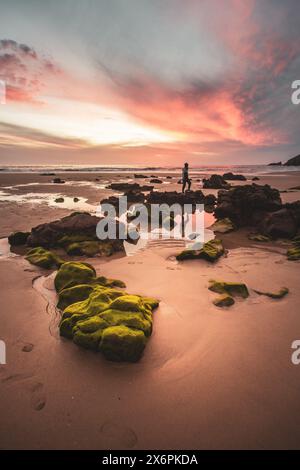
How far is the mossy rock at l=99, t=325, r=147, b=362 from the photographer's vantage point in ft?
9.57

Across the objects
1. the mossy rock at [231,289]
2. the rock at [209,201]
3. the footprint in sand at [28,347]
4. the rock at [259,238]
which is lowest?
the footprint in sand at [28,347]

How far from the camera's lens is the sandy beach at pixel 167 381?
2.21m

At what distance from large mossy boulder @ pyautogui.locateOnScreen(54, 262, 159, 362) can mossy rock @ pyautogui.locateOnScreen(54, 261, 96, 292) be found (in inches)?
1.9

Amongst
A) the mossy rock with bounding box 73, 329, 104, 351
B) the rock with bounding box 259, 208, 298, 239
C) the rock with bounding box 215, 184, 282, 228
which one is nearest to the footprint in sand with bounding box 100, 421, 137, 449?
the mossy rock with bounding box 73, 329, 104, 351

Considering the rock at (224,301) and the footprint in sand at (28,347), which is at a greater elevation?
the rock at (224,301)

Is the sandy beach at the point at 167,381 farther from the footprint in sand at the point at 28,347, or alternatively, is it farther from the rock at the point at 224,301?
the rock at the point at 224,301

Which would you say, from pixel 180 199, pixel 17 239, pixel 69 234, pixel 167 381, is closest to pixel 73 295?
pixel 167 381

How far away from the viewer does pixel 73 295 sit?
412cm

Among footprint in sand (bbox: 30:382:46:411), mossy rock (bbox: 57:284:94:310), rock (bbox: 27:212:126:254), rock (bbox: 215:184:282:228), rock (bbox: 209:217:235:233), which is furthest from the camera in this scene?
rock (bbox: 215:184:282:228)

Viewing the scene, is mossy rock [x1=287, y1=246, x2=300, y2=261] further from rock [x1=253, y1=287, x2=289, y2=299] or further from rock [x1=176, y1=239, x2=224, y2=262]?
rock [x1=253, y1=287, x2=289, y2=299]

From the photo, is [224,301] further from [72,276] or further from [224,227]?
[224,227]

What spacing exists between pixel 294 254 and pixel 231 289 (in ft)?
9.62

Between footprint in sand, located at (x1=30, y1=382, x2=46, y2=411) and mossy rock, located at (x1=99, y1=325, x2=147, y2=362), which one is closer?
footprint in sand, located at (x1=30, y1=382, x2=46, y2=411)

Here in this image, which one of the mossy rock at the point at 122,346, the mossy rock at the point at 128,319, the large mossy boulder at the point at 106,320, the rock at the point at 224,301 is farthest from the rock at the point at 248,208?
the mossy rock at the point at 122,346
